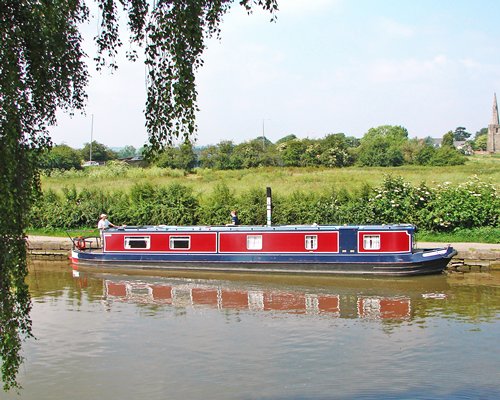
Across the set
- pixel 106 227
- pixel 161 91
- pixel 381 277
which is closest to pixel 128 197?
pixel 106 227

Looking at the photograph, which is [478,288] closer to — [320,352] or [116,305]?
[320,352]

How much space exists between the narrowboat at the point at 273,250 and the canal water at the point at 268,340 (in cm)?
55

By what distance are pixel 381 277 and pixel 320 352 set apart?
7.02 m

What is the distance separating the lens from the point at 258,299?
49.0ft

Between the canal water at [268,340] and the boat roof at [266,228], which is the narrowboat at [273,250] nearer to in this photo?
the boat roof at [266,228]

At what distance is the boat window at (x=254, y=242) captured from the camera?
1823 cm

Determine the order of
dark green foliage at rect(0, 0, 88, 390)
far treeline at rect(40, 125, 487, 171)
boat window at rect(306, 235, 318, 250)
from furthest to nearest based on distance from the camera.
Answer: far treeline at rect(40, 125, 487, 171) → boat window at rect(306, 235, 318, 250) → dark green foliage at rect(0, 0, 88, 390)

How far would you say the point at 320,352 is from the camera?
413 inches

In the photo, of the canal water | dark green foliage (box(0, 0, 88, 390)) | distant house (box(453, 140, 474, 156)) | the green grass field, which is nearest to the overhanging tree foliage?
dark green foliage (box(0, 0, 88, 390))

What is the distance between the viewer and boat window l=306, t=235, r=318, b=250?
17672 millimetres

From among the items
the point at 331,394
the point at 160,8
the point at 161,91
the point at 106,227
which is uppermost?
the point at 160,8

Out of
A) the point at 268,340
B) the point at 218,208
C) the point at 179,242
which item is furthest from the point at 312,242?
the point at 268,340

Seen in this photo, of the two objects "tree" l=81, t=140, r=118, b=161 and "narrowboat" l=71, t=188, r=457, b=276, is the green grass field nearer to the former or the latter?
"narrowboat" l=71, t=188, r=457, b=276

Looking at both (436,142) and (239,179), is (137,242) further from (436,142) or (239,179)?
(436,142)
